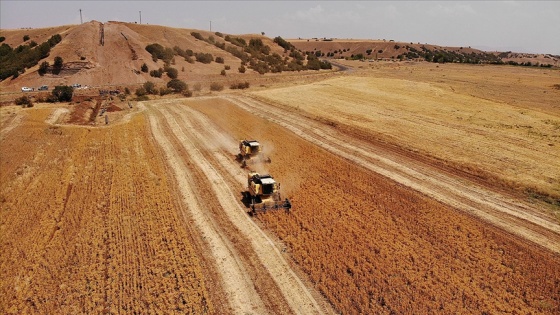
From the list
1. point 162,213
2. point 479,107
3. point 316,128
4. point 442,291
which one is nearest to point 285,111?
point 316,128

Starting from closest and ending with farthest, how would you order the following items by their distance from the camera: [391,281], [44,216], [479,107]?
[391,281], [44,216], [479,107]

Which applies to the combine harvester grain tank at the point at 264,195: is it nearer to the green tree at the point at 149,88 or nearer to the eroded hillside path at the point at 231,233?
the eroded hillside path at the point at 231,233

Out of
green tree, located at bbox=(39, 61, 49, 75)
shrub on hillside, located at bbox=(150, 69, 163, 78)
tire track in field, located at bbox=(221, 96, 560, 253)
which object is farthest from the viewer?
shrub on hillside, located at bbox=(150, 69, 163, 78)

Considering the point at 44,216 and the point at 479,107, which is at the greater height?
the point at 479,107

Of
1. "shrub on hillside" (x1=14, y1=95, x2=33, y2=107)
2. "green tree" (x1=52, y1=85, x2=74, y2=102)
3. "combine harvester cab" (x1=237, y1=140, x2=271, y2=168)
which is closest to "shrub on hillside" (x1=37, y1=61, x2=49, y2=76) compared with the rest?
"green tree" (x1=52, y1=85, x2=74, y2=102)

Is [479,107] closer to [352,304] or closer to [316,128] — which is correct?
[316,128]

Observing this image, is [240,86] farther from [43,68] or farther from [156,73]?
[43,68]

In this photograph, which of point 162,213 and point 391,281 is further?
point 162,213

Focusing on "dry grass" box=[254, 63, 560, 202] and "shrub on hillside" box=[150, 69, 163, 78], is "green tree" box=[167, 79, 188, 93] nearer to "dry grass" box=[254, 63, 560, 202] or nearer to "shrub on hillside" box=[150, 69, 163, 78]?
"shrub on hillside" box=[150, 69, 163, 78]
